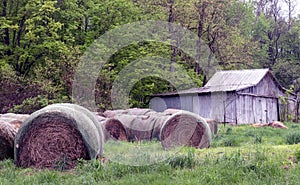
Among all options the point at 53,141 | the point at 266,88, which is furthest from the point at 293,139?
the point at 266,88

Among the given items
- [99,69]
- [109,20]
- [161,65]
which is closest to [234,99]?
[161,65]

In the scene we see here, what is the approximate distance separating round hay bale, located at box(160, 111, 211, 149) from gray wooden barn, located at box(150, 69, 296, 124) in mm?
13988

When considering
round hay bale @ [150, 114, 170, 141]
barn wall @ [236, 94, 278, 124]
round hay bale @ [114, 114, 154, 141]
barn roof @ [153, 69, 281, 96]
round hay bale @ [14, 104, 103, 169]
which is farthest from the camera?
barn roof @ [153, 69, 281, 96]

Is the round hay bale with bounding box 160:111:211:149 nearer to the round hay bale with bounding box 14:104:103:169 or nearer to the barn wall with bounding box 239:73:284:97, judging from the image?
the round hay bale with bounding box 14:104:103:169

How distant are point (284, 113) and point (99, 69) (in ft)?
44.6

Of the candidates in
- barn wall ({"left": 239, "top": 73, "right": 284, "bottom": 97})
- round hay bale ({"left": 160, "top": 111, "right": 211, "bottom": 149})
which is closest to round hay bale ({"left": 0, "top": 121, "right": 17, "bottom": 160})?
round hay bale ({"left": 160, "top": 111, "right": 211, "bottom": 149})

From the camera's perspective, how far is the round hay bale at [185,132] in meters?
10.5

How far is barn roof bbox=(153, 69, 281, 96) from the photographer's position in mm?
25856

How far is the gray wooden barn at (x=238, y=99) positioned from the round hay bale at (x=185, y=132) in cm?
1399

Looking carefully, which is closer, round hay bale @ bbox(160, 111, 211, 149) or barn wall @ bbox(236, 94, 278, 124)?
round hay bale @ bbox(160, 111, 211, 149)

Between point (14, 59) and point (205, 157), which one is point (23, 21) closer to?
point (14, 59)

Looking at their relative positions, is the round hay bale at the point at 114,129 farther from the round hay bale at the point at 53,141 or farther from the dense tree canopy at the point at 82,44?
the dense tree canopy at the point at 82,44

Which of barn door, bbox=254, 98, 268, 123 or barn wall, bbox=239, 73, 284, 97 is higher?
barn wall, bbox=239, 73, 284, 97

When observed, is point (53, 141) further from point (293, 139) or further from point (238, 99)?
point (238, 99)
